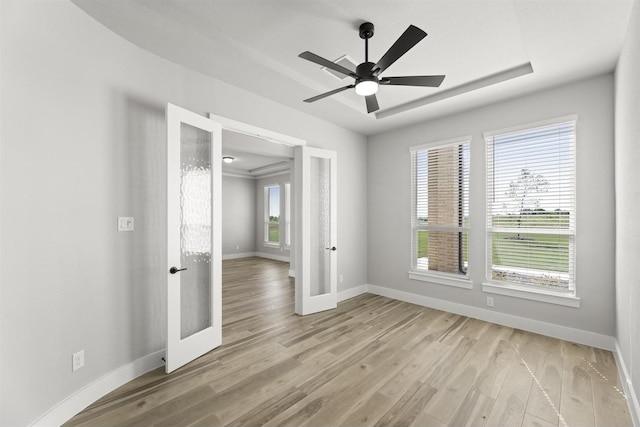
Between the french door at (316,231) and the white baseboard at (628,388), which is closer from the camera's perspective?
the white baseboard at (628,388)

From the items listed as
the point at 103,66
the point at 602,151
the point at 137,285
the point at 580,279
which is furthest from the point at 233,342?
the point at 602,151

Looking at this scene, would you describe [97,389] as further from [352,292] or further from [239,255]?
[239,255]

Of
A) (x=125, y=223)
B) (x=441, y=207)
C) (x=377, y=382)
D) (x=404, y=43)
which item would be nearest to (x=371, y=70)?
(x=404, y=43)

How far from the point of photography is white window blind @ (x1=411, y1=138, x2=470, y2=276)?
12.8ft

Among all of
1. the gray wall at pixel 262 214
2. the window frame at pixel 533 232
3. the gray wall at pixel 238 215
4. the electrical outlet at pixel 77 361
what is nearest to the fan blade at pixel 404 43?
the window frame at pixel 533 232

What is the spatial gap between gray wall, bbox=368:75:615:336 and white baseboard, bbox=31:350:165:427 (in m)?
3.54

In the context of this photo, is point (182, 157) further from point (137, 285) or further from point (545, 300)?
point (545, 300)

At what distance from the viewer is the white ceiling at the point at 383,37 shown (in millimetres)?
1997

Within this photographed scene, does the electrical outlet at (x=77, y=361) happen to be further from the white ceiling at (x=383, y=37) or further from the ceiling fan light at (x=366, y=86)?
the ceiling fan light at (x=366, y=86)

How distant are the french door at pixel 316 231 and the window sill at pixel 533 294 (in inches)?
83.1

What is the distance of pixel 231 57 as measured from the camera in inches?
100

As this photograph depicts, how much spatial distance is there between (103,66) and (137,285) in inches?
70.7

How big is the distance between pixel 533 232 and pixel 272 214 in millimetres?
7301

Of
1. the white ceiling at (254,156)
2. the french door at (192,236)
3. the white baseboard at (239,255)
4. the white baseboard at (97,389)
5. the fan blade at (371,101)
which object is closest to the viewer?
the white baseboard at (97,389)
